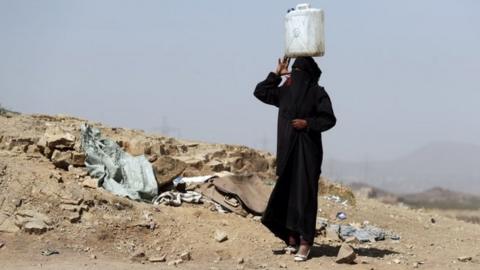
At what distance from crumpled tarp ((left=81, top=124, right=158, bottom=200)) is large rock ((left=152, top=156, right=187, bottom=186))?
12 cm

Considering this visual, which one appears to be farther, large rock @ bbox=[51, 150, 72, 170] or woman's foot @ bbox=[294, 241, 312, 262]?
large rock @ bbox=[51, 150, 72, 170]

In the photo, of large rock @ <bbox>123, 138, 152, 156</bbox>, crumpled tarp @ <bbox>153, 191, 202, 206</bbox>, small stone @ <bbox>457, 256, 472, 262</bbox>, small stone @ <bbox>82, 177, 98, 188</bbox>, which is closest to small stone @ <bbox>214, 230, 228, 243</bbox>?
crumpled tarp @ <bbox>153, 191, 202, 206</bbox>

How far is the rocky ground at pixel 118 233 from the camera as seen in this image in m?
6.68

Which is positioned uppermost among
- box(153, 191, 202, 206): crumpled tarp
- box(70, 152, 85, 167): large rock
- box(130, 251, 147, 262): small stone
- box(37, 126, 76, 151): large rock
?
box(37, 126, 76, 151): large rock

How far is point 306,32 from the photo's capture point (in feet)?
22.9

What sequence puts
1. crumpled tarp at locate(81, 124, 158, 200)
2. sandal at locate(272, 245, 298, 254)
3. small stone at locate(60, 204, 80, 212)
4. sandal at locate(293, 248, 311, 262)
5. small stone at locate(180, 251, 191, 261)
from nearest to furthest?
sandal at locate(293, 248, 311, 262), small stone at locate(180, 251, 191, 261), sandal at locate(272, 245, 298, 254), small stone at locate(60, 204, 80, 212), crumpled tarp at locate(81, 124, 158, 200)

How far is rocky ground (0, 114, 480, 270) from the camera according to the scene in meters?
6.68

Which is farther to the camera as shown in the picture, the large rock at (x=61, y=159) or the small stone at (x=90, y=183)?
the large rock at (x=61, y=159)

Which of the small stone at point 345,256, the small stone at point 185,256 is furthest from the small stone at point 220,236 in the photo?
the small stone at point 345,256

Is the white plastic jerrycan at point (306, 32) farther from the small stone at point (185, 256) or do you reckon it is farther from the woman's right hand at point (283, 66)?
the small stone at point (185, 256)

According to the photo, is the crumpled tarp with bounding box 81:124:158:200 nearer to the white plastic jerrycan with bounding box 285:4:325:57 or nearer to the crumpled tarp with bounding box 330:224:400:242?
the crumpled tarp with bounding box 330:224:400:242

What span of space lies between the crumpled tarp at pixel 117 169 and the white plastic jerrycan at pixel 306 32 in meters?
2.50

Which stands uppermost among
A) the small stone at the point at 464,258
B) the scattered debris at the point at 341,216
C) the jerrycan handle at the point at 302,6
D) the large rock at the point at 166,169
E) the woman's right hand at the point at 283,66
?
the jerrycan handle at the point at 302,6

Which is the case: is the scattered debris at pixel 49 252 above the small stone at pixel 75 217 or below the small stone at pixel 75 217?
below
